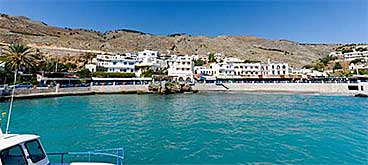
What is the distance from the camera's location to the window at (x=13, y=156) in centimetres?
566

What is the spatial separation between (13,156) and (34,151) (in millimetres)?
580

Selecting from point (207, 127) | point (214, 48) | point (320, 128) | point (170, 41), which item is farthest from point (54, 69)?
point (214, 48)

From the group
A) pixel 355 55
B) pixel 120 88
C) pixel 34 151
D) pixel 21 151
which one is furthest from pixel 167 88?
pixel 355 55

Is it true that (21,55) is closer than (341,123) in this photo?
No

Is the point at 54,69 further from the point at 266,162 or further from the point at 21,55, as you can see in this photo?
the point at 266,162

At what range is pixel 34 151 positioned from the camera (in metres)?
6.44

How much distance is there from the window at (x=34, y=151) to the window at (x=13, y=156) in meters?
0.25

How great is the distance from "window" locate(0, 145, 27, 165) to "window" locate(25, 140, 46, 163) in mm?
247

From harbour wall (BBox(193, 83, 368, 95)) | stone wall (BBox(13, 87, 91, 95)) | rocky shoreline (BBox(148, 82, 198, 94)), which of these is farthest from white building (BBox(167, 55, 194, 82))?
stone wall (BBox(13, 87, 91, 95))

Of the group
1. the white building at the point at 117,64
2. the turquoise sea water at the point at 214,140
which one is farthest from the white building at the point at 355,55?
the turquoise sea water at the point at 214,140

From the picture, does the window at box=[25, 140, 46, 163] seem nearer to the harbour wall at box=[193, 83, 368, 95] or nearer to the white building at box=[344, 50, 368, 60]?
the harbour wall at box=[193, 83, 368, 95]

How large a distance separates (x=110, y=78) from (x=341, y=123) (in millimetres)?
60148

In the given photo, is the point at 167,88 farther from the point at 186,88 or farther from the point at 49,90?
the point at 49,90

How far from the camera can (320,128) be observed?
22.0 meters
